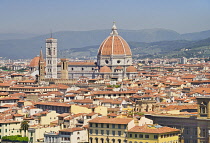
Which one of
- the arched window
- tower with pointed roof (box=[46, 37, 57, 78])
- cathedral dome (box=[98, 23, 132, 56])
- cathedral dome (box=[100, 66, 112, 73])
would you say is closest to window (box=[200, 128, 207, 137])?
the arched window

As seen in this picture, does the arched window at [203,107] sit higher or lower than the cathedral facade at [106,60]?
lower

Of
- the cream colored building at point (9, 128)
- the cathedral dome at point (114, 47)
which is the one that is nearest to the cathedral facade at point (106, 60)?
the cathedral dome at point (114, 47)

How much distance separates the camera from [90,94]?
91062mm

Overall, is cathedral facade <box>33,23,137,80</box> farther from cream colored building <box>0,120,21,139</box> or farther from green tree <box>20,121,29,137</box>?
green tree <box>20,121,29,137</box>

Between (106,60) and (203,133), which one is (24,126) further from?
(106,60)

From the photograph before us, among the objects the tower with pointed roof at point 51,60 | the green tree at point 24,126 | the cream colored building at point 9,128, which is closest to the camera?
the green tree at point 24,126

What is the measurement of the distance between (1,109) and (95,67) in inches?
3077

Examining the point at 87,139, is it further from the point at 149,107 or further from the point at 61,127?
the point at 149,107

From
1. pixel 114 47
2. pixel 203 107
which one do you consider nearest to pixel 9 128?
pixel 203 107

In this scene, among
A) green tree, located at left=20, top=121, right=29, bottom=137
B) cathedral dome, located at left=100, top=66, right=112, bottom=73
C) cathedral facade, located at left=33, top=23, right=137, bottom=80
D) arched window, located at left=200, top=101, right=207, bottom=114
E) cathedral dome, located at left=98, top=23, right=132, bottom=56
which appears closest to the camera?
arched window, located at left=200, top=101, right=207, bottom=114

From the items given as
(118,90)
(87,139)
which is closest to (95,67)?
(118,90)

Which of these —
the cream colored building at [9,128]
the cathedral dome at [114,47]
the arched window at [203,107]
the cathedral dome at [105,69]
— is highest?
the cathedral dome at [114,47]

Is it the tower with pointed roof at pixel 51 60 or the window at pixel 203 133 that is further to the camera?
the tower with pointed roof at pixel 51 60

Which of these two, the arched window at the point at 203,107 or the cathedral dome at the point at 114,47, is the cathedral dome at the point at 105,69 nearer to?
the cathedral dome at the point at 114,47
